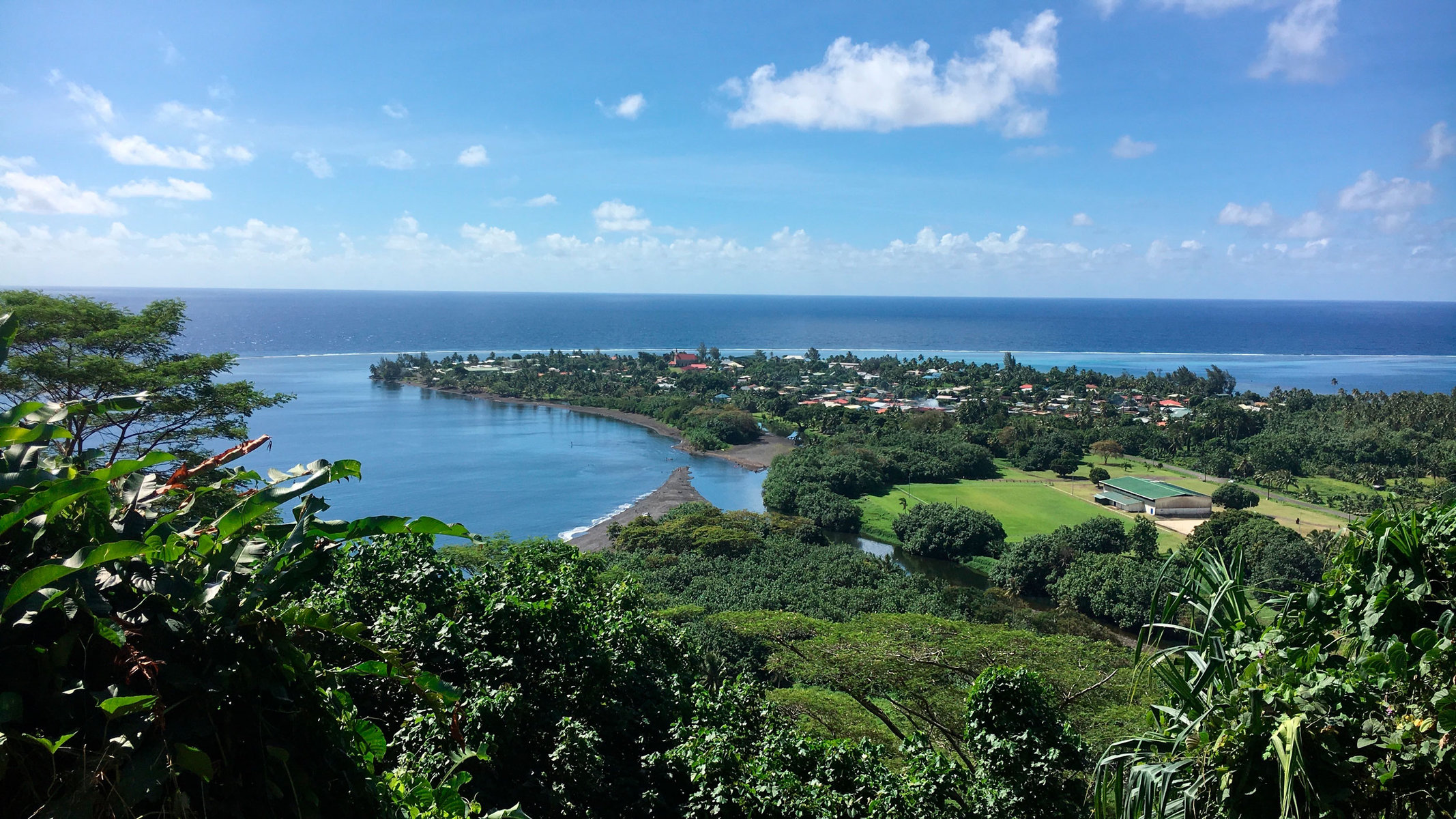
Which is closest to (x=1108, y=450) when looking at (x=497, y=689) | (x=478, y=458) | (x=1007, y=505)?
(x=1007, y=505)

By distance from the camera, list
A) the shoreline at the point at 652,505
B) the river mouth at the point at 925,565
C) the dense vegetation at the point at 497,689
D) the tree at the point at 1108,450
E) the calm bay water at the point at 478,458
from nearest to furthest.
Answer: the dense vegetation at the point at 497,689
the river mouth at the point at 925,565
the shoreline at the point at 652,505
the calm bay water at the point at 478,458
the tree at the point at 1108,450

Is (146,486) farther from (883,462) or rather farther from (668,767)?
(883,462)

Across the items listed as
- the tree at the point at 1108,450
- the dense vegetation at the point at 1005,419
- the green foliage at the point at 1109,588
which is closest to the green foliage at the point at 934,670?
the green foliage at the point at 1109,588

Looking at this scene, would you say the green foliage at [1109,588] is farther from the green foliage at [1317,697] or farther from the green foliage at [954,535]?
the green foliage at [1317,697]

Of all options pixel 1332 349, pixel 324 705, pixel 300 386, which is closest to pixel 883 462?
pixel 324 705

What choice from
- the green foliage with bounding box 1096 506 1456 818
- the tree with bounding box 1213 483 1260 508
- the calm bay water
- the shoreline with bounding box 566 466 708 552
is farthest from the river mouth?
the green foliage with bounding box 1096 506 1456 818
